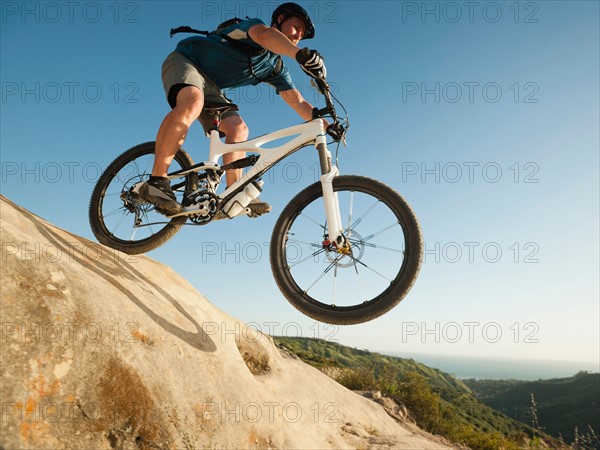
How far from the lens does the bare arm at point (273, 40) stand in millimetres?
3686

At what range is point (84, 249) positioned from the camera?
4312 millimetres

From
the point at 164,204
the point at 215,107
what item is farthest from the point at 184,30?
the point at 164,204

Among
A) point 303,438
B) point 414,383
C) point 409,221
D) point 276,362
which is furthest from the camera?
point 414,383

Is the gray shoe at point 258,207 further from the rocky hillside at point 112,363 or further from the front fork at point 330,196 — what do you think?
the rocky hillside at point 112,363

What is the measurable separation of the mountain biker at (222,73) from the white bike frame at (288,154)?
6.6 inches

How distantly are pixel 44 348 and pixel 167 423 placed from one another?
1085 mm

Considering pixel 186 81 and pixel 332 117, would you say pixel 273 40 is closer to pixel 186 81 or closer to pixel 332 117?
pixel 332 117

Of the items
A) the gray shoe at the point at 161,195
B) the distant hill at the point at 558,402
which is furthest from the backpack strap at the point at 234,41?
Answer: the distant hill at the point at 558,402

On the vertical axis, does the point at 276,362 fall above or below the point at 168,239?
below

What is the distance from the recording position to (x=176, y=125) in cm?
432

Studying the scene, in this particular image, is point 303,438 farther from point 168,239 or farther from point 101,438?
point 168,239

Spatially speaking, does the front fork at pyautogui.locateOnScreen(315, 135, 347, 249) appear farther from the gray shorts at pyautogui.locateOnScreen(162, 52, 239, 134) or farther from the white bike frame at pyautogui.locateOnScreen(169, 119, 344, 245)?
the gray shorts at pyautogui.locateOnScreen(162, 52, 239, 134)

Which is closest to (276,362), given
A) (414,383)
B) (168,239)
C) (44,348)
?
(168,239)

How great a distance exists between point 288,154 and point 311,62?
105 cm
